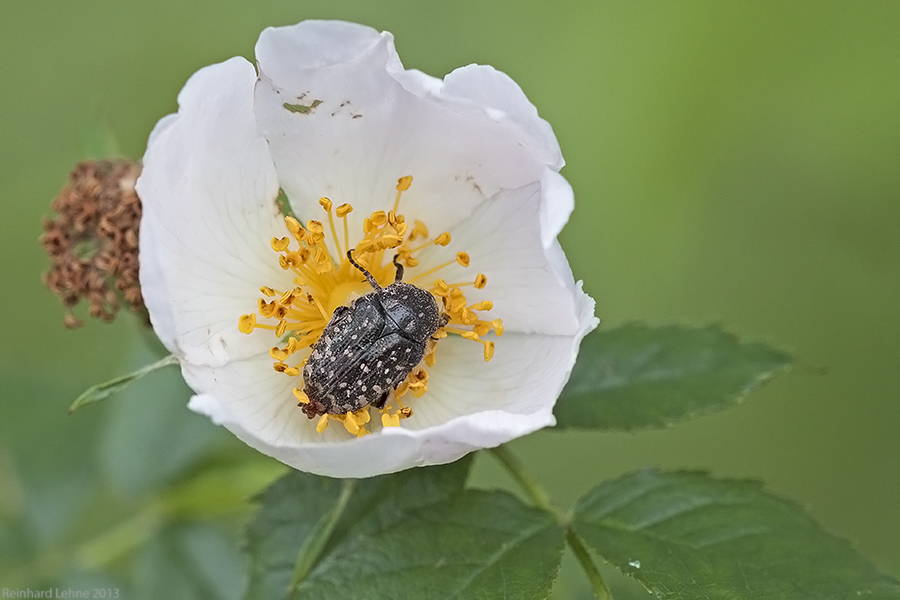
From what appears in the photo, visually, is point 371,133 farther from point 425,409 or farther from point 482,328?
point 425,409

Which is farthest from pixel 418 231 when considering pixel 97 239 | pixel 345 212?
pixel 97 239

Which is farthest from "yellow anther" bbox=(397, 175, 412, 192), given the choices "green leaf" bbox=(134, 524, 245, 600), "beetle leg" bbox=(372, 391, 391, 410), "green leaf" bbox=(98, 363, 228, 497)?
"green leaf" bbox=(134, 524, 245, 600)

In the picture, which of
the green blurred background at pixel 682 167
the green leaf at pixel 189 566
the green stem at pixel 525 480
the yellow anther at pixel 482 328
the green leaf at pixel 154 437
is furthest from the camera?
the green blurred background at pixel 682 167

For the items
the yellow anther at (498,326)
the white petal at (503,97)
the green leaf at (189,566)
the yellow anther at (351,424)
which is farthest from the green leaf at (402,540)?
the green leaf at (189,566)

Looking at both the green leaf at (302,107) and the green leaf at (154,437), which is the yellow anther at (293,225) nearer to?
the green leaf at (302,107)

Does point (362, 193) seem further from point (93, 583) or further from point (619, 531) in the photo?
point (93, 583)

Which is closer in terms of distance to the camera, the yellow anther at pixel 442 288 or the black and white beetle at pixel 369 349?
the black and white beetle at pixel 369 349

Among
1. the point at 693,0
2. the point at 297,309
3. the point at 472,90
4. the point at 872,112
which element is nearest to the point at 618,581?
the point at 297,309
